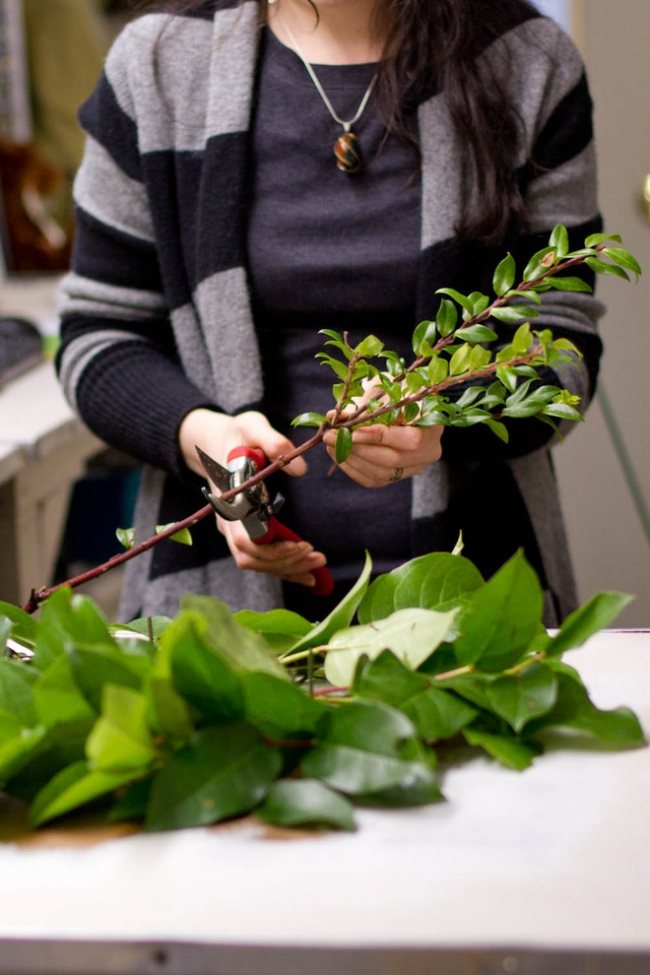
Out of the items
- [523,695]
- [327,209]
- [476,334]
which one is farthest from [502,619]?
[327,209]

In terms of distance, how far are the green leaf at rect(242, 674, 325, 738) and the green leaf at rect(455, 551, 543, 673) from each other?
0.08m

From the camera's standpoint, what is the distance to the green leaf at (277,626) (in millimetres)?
619

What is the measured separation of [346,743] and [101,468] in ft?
6.51

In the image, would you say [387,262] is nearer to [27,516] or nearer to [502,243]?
[502,243]

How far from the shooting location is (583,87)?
105 cm

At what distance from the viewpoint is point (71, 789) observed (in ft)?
1.60

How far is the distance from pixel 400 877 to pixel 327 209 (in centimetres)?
69

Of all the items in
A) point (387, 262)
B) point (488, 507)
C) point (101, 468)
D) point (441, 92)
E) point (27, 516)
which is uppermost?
point (441, 92)

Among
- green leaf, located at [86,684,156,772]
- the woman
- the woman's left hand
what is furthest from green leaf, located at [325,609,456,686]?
the woman

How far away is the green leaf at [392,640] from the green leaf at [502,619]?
1 centimetres

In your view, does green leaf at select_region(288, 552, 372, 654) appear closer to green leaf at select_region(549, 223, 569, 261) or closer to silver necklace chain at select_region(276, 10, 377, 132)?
green leaf at select_region(549, 223, 569, 261)

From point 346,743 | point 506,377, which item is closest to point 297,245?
point 506,377

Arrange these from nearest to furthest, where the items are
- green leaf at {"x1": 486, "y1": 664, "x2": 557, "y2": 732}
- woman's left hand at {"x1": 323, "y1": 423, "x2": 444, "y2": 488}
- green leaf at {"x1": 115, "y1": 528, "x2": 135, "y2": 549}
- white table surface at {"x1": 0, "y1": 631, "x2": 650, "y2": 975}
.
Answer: white table surface at {"x1": 0, "y1": 631, "x2": 650, "y2": 975} < green leaf at {"x1": 486, "y1": 664, "x2": 557, "y2": 732} < green leaf at {"x1": 115, "y1": 528, "x2": 135, "y2": 549} < woman's left hand at {"x1": 323, "y1": 423, "x2": 444, "y2": 488}

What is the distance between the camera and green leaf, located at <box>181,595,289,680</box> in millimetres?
498
